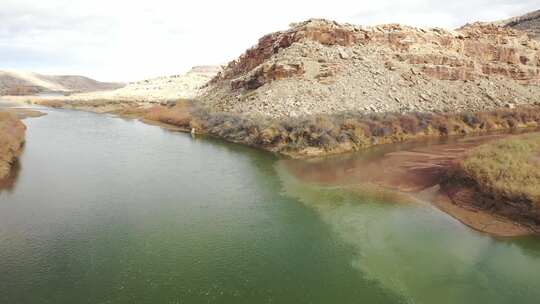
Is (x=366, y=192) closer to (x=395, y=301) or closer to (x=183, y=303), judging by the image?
(x=395, y=301)

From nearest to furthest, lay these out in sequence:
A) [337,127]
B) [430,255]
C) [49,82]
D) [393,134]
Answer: [430,255] < [337,127] < [393,134] < [49,82]

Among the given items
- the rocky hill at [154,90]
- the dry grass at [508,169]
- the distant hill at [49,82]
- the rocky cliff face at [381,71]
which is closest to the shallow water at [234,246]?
the dry grass at [508,169]

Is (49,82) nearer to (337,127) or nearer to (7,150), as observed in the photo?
(7,150)

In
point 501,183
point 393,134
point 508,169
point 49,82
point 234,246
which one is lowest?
point 234,246

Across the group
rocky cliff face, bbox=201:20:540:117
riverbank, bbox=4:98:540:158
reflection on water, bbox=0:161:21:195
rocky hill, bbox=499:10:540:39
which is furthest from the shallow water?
rocky hill, bbox=499:10:540:39

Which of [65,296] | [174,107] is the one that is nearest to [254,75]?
[174,107]

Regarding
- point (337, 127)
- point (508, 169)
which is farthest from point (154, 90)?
point (508, 169)

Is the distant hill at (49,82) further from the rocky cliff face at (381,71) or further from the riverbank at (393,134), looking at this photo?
the riverbank at (393,134)
